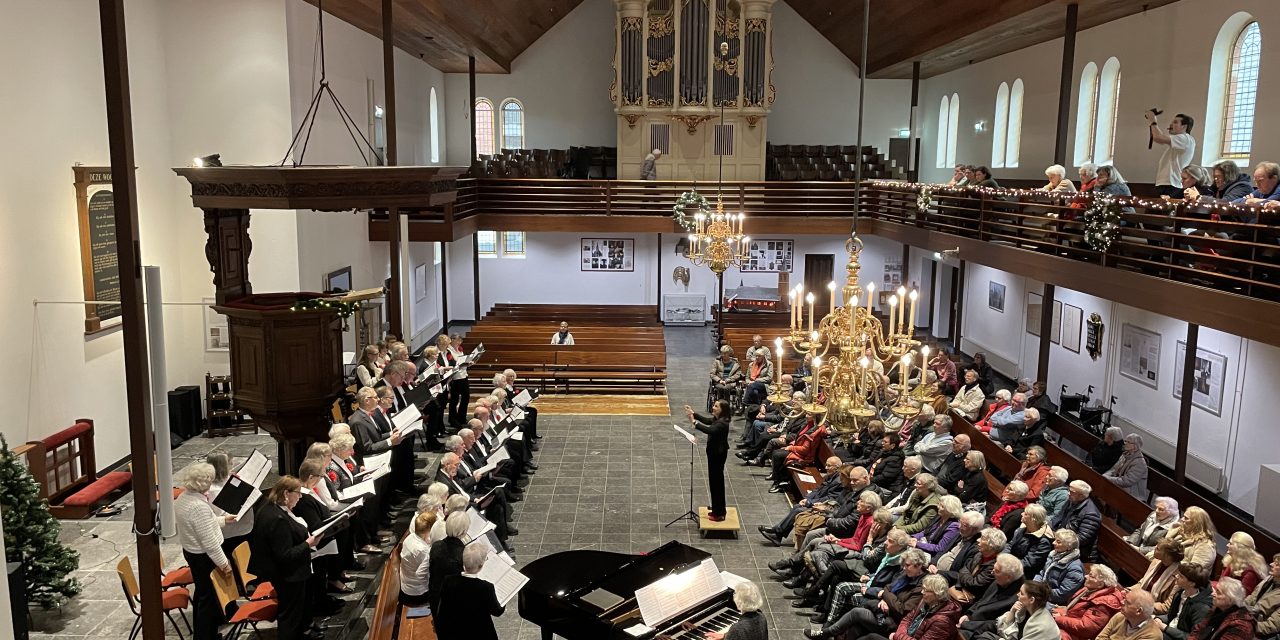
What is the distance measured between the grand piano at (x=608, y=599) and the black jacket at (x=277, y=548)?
175cm

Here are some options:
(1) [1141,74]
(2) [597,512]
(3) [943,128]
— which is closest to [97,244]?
(2) [597,512]

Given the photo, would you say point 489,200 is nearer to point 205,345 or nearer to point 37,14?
point 205,345

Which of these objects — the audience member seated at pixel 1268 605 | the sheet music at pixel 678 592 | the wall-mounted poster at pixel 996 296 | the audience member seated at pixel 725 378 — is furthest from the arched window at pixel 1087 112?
the sheet music at pixel 678 592

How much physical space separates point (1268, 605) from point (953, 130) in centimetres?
1926

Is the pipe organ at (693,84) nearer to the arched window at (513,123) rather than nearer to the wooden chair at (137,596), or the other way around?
the arched window at (513,123)

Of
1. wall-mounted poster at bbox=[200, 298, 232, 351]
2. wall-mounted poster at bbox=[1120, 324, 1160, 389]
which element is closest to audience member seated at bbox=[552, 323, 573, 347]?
wall-mounted poster at bbox=[200, 298, 232, 351]

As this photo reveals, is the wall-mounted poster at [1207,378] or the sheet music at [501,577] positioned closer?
the sheet music at [501,577]

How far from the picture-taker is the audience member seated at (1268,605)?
6.19 meters

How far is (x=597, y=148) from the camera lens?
80.1 ft

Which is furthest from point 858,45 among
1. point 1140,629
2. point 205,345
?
point 1140,629

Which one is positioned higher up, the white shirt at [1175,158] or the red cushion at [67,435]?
the white shirt at [1175,158]

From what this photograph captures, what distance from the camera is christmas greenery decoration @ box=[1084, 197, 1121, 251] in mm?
10258

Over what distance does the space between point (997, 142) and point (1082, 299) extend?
20.6 ft

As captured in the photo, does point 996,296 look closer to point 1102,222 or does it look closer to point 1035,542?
point 1102,222
